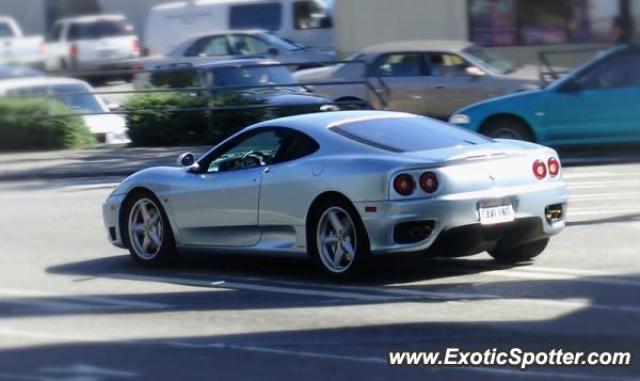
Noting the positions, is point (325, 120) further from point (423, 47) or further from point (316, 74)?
point (316, 74)

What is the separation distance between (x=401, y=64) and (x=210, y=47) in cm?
791

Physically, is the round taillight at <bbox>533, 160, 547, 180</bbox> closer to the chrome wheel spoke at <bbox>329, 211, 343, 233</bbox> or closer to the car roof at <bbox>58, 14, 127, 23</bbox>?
the chrome wheel spoke at <bbox>329, 211, 343, 233</bbox>

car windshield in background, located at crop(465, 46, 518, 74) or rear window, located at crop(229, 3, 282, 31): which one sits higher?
rear window, located at crop(229, 3, 282, 31)

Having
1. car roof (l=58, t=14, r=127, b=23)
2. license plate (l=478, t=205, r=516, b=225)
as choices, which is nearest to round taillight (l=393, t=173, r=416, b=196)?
license plate (l=478, t=205, r=516, b=225)

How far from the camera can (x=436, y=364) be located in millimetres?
7316

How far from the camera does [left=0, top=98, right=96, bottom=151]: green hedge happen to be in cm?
1769

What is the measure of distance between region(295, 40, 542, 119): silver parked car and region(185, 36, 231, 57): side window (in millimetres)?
6866

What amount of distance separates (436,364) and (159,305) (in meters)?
2.87

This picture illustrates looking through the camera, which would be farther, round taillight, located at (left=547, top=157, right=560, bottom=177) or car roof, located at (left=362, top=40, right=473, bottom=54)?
car roof, located at (left=362, top=40, right=473, bottom=54)

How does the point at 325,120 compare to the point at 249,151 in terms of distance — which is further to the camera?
the point at 249,151

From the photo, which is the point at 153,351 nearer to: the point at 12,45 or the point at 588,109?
the point at 588,109

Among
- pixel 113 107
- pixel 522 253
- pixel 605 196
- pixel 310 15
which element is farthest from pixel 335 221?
pixel 310 15

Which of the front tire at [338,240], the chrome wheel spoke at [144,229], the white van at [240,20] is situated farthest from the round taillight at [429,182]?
the white van at [240,20]

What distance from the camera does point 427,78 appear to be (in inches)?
867
